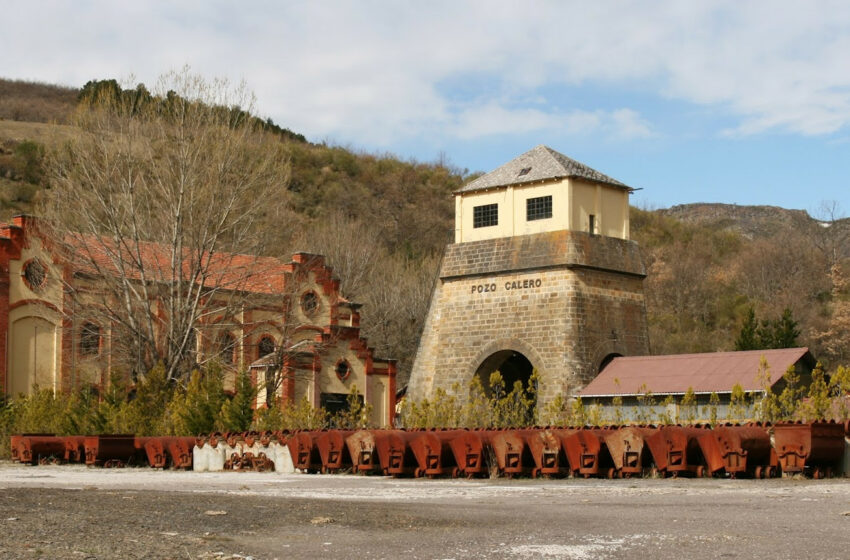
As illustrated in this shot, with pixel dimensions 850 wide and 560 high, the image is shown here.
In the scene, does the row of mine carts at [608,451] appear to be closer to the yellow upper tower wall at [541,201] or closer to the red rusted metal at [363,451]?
the red rusted metal at [363,451]

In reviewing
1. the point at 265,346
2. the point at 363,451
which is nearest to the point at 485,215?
the point at 265,346

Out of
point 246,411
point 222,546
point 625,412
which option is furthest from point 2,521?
point 625,412

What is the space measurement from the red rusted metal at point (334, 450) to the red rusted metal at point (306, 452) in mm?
197

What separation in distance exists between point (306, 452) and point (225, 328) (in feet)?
67.4

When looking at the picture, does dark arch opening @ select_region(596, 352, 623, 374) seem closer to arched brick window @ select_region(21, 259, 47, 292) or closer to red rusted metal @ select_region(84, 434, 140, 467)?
red rusted metal @ select_region(84, 434, 140, 467)

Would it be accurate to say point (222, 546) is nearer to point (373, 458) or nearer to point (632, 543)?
point (632, 543)

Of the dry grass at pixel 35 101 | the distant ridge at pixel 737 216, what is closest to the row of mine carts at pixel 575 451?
the dry grass at pixel 35 101

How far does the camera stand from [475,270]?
37.1 metres

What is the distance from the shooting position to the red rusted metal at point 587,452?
1753cm

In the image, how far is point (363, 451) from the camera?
1952 cm

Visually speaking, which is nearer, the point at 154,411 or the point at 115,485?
the point at 115,485

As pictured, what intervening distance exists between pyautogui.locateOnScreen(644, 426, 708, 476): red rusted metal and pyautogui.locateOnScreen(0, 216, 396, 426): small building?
65.7 feet

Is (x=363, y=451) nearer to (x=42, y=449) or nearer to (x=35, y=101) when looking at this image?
(x=42, y=449)

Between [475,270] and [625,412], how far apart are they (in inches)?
314
